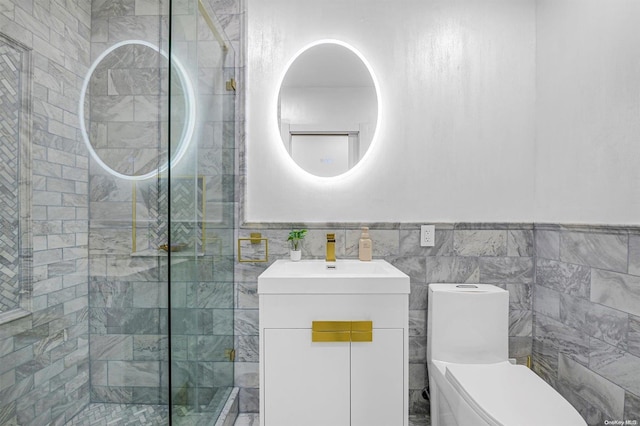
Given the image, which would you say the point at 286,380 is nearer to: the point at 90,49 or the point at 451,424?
the point at 451,424

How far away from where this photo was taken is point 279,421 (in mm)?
1454

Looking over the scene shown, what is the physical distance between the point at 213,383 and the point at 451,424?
41.9 inches

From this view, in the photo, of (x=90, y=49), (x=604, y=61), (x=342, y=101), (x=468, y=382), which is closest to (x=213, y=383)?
(x=468, y=382)

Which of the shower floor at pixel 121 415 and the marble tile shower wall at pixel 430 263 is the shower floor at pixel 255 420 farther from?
the shower floor at pixel 121 415

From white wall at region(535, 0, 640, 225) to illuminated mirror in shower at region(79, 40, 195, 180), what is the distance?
5.51 feet

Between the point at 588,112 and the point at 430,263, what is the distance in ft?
3.24

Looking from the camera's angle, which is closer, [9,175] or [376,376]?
[9,175]

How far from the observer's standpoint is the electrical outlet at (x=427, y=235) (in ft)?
6.41

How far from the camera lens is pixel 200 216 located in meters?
1.49

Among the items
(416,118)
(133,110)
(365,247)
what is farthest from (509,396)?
(133,110)

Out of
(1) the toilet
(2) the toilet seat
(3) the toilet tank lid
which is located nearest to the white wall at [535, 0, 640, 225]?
(3) the toilet tank lid

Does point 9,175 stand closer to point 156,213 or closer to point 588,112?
point 156,213

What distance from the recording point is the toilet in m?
1.44

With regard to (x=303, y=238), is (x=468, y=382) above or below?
below
